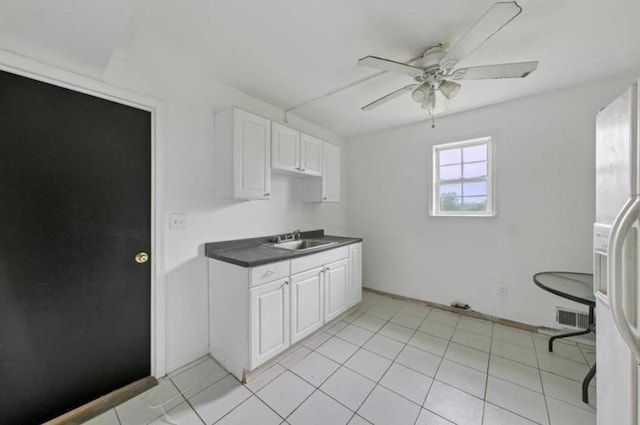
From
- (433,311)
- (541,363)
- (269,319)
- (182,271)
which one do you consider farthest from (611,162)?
(182,271)

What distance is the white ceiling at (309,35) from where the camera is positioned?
3.85ft

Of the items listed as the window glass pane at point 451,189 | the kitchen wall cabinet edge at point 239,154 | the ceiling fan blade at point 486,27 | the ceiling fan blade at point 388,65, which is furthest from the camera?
the window glass pane at point 451,189

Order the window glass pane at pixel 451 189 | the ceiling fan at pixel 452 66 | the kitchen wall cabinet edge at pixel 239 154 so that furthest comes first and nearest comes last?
the window glass pane at pixel 451 189
the kitchen wall cabinet edge at pixel 239 154
the ceiling fan at pixel 452 66

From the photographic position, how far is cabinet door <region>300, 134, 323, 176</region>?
2.62 m

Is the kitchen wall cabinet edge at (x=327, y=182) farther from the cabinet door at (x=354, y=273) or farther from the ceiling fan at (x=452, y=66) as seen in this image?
the ceiling fan at (x=452, y=66)

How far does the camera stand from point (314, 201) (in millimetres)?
3006

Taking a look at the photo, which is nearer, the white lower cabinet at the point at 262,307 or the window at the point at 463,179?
the white lower cabinet at the point at 262,307

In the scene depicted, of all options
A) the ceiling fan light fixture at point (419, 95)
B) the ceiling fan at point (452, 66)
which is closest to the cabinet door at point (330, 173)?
the ceiling fan at point (452, 66)

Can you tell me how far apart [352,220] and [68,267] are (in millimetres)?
3119

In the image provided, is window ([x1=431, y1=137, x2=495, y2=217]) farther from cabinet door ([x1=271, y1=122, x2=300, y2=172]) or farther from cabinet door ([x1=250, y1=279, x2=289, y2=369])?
cabinet door ([x1=250, y1=279, x2=289, y2=369])

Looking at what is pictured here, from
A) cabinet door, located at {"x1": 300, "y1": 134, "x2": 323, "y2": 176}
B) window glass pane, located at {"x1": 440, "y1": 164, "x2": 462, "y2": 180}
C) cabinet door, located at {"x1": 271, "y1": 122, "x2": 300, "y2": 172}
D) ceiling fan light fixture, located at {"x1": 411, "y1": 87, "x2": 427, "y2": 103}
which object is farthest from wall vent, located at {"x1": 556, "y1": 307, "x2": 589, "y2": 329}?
cabinet door, located at {"x1": 271, "y1": 122, "x2": 300, "y2": 172}

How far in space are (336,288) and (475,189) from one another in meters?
2.01

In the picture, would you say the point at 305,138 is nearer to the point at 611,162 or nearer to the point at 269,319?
the point at 269,319

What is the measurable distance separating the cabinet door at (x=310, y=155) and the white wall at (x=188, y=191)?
0.74 meters
